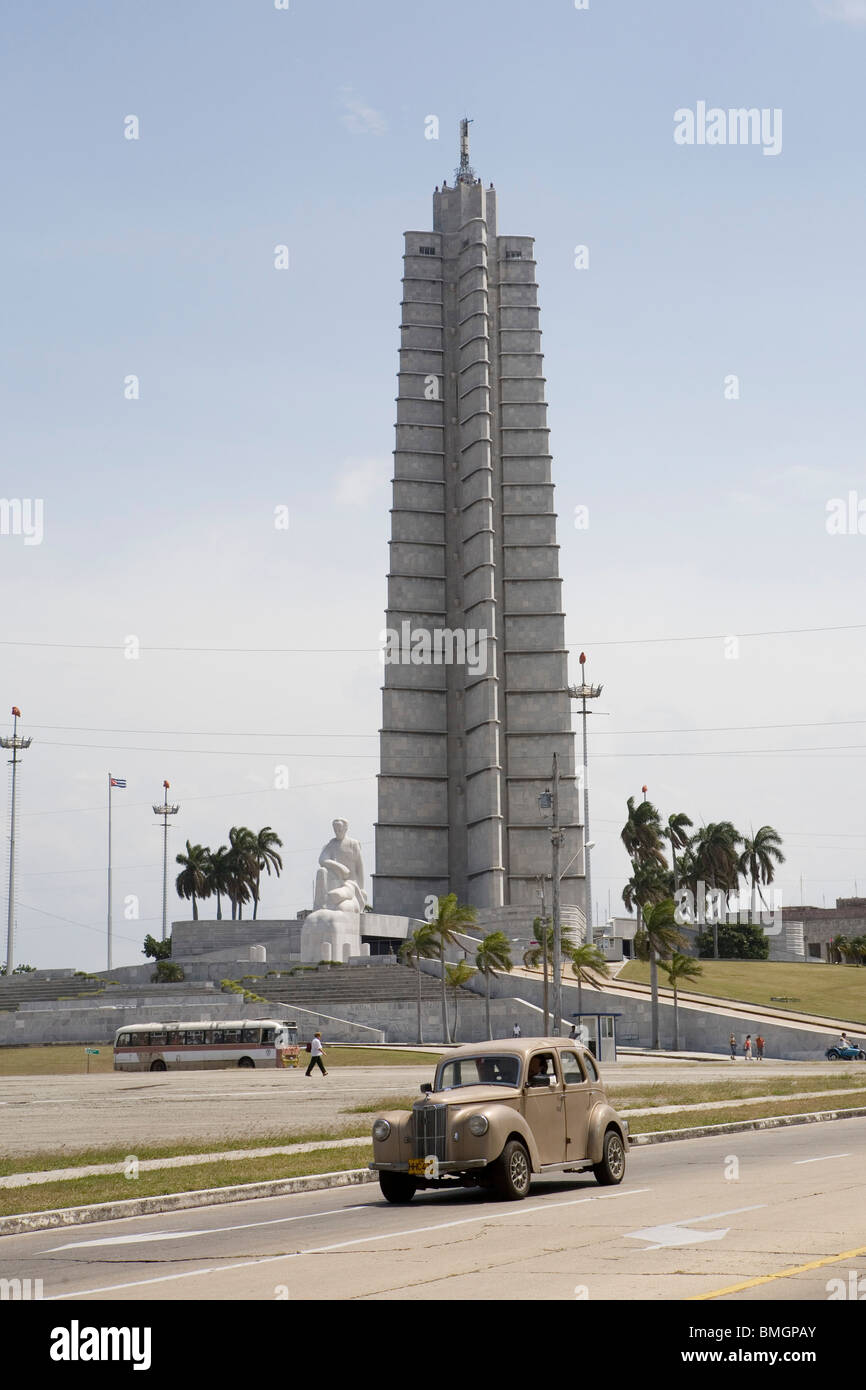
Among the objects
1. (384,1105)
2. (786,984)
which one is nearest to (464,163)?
(786,984)

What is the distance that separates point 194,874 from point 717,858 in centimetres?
4822

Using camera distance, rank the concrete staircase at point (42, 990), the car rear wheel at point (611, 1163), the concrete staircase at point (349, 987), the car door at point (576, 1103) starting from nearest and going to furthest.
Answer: the car door at point (576, 1103) < the car rear wheel at point (611, 1163) < the concrete staircase at point (349, 987) < the concrete staircase at point (42, 990)

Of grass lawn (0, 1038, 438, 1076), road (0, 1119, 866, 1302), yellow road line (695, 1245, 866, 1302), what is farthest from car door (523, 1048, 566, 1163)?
grass lawn (0, 1038, 438, 1076)

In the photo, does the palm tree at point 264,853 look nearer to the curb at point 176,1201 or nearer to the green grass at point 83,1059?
the green grass at point 83,1059

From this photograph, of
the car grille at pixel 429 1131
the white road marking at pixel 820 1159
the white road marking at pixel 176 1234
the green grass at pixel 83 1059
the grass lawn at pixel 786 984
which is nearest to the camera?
the white road marking at pixel 176 1234

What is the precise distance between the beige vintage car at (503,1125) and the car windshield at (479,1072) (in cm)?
1

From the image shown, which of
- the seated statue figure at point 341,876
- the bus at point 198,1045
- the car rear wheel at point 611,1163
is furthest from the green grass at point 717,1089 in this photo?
the seated statue figure at point 341,876

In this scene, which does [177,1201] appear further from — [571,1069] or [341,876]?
[341,876]

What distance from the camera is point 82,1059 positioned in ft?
209

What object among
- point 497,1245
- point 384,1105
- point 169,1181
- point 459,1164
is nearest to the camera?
point 497,1245

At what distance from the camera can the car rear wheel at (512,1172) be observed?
15.2 m
